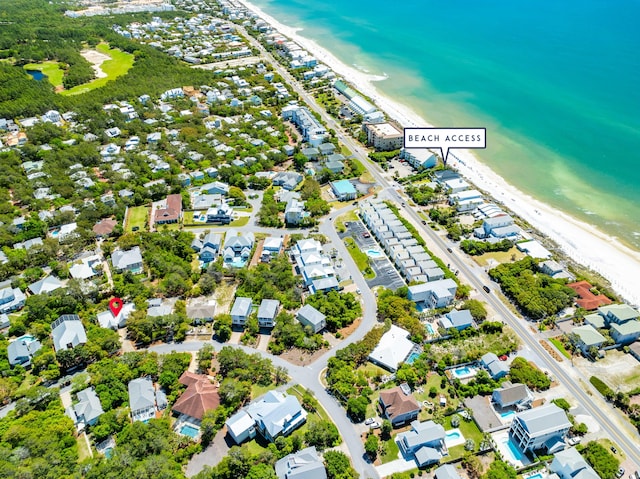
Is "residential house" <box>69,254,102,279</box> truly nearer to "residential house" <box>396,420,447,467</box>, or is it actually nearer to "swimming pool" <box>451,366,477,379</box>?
"residential house" <box>396,420,447,467</box>

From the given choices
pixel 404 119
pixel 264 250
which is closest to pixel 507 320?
pixel 264 250

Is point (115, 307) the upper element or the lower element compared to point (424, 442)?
lower

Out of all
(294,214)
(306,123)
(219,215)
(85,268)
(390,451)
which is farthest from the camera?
(306,123)

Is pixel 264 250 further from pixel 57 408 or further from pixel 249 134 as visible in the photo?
pixel 249 134

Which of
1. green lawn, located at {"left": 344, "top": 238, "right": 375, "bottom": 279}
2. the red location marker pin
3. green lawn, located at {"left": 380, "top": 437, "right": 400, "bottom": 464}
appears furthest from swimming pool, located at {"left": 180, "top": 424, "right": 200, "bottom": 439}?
green lawn, located at {"left": 344, "top": 238, "right": 375, "bottom": 279}

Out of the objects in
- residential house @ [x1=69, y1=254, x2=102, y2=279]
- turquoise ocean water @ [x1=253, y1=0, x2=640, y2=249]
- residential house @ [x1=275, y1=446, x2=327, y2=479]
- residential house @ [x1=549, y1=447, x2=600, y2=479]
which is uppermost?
turquoise ocean water @ [x1=253, y1=0, x2=640, y2=249]

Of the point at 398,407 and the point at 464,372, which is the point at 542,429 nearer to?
the point at 464,372

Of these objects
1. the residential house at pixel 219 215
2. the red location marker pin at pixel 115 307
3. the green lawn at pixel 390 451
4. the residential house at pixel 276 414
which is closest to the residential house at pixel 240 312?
the residential house at pixel 276 414

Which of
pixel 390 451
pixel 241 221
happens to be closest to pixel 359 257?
pixel 241 221
